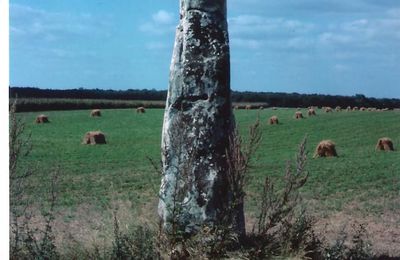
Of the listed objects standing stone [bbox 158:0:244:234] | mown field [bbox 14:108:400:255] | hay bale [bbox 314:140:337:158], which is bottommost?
mown field [bbox 14:108:400:255]

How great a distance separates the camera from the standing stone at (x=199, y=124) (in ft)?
25.6

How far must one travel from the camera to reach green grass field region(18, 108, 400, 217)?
14.8 metres

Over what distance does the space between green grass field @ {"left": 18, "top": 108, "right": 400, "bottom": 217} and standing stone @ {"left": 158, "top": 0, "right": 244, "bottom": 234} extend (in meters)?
0.87

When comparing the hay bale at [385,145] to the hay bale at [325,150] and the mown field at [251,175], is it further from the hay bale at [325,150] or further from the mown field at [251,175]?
the hay bale at [325,150]

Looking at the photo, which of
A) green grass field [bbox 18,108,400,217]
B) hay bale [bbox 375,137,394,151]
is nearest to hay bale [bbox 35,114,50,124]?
green grass field [bbox 18,108,400,217]

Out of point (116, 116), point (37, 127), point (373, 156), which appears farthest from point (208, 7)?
point (116, 116)

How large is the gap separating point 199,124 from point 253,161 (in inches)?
509

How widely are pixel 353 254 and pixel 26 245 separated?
3606 millimetres

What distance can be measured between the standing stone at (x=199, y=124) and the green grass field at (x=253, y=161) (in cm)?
87

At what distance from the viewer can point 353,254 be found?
8.34 metres

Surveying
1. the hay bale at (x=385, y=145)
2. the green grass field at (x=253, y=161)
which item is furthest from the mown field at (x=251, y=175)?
the hay bale at (x=385, y=145)

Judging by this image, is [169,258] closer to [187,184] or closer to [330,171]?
[187,184]

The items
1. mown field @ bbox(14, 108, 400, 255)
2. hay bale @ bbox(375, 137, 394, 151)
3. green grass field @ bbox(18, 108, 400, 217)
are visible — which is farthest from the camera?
hay bale @ bbox(375, 137, 394, 151)

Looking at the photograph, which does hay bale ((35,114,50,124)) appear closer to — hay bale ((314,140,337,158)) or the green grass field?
the green grass field
